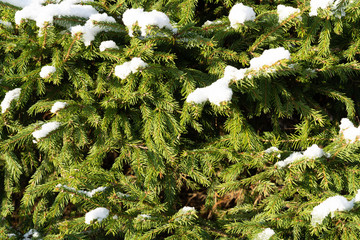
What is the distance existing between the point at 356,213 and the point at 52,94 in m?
2.04

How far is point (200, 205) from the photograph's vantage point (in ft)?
8.52

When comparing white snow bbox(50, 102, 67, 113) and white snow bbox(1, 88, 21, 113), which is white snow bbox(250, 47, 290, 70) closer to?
white snow bbox(50, 102, 67, 113)

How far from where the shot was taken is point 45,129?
5.56 ft

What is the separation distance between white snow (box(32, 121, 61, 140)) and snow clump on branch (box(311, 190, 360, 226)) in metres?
1.51

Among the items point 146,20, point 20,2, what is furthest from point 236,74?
point 20,2

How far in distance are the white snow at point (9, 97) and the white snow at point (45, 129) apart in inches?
14.2

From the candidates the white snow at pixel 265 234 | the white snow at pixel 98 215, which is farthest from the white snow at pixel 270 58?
the white snow at pixel 98 215

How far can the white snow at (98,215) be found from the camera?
58.2 inches

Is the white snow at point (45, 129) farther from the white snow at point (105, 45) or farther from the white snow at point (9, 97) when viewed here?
the white snow at point (105, 45)

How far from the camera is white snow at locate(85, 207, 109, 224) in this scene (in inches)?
58.2

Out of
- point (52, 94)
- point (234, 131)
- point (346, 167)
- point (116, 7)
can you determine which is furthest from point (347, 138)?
point (52, 94)

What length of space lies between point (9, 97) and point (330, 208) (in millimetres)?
2033

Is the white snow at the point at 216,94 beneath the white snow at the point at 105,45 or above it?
beneath

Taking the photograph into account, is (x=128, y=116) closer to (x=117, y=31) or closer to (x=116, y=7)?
(x=117, y=31)
